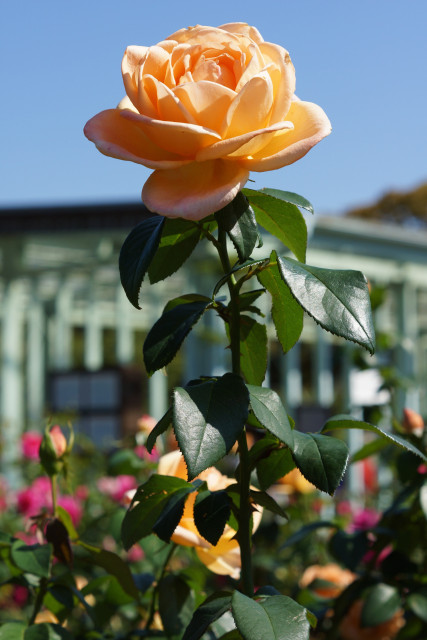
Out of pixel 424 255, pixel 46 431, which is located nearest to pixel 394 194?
pixel 424 255

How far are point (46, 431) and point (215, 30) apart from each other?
1.79ft

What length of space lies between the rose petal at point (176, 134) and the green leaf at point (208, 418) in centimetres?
21

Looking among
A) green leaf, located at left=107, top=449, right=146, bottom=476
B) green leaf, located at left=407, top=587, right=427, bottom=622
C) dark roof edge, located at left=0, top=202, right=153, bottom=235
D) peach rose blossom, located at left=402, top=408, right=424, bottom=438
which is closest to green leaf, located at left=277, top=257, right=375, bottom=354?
green leaf, located at left=407, top=587, right=427, bottom=622

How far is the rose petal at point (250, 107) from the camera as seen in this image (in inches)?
28.7

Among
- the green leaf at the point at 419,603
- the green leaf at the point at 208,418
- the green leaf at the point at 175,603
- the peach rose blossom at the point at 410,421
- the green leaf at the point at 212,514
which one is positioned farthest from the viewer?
the peach rose blossom at the point at 410,421

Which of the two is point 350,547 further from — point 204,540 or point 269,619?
point 269,619

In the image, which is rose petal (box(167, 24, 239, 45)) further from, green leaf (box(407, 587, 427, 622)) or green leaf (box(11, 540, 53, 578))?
green leaf (box(407, 587, 427, 622))

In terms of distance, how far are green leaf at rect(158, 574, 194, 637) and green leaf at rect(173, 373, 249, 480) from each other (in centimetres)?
39

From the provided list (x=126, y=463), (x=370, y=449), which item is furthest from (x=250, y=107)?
(x=126, y=463)

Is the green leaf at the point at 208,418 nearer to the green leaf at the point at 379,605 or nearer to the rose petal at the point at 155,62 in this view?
the rose petal at the point at 155,62

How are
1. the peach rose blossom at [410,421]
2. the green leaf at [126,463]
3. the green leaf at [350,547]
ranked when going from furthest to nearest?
the green leaf at [126,463] < the peach rose blossom at [410,421] < the green leaf at [350,547]

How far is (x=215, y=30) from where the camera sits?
0.80m

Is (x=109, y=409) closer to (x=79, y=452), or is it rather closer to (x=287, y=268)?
(x=79, y=452)

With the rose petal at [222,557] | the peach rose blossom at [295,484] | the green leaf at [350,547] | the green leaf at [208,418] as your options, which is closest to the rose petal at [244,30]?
the green leaf at [208,418]
